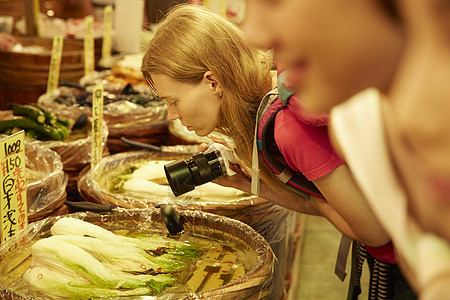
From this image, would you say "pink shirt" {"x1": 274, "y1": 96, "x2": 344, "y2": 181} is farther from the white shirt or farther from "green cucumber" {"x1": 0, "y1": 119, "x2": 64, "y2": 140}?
"green cucumber" {"x1": 0, "y1": 119, "x2": 64, "y2": 140}

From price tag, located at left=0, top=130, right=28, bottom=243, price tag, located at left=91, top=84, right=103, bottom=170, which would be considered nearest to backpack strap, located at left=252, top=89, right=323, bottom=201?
price tag, located at left=0, top=130, right=28, bottom=243

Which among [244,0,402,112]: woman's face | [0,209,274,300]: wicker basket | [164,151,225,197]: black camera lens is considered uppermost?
[244,0,402,112]: woman's face

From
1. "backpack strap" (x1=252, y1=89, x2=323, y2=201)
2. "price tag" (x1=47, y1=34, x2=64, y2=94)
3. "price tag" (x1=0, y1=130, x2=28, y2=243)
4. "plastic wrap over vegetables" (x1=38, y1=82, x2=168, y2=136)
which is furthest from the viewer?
"price tag" (x1=47, y1=34, x2=64, y2=94)

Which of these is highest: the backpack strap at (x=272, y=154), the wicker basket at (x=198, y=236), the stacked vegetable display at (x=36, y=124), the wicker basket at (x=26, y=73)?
the backpack strap at (x=272, y=154)

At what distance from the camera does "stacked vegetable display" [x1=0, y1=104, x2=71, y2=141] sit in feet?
9.12

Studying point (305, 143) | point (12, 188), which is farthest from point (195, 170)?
point (12, 188)

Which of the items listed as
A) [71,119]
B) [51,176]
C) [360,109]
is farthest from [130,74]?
[360,109]

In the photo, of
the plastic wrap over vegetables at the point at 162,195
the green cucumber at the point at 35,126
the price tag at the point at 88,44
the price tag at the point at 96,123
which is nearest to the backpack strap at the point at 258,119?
the plastic wrap over vegetables at the point at 162,195

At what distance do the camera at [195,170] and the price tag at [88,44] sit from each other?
2426mm

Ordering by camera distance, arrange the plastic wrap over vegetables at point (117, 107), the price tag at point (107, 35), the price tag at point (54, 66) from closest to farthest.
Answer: the plastic wrap over vegetables at point (117, 107) → the price tag at point (54, 66) → the price tag at point (107, 35)

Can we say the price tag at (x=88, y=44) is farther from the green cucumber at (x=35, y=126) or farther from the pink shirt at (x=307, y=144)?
the pink shirt at (x=307, y=144)

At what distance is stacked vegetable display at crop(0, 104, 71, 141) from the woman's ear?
1.30m

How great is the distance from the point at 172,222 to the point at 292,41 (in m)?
1.41

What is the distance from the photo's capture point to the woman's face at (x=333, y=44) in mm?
516
